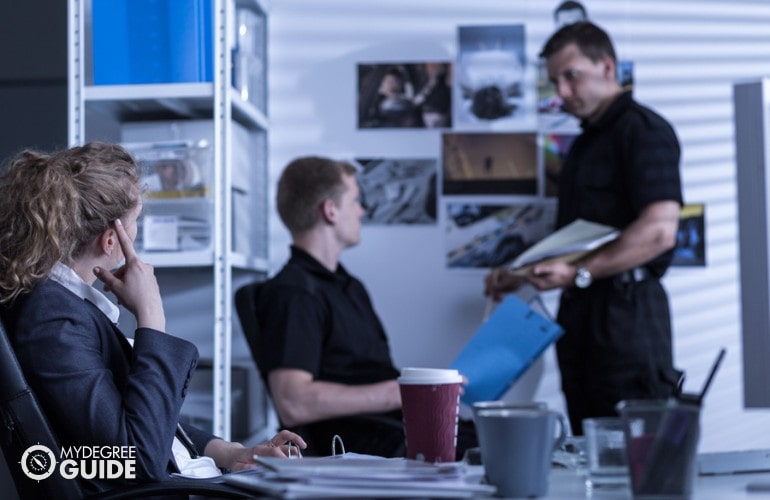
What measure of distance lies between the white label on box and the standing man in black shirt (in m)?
0.97

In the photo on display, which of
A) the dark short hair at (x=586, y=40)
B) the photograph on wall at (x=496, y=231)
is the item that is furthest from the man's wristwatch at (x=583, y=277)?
the dark short hair at (x=586, y=40)

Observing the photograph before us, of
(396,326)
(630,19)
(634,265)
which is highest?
(630,19)

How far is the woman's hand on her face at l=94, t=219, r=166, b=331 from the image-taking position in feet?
4.99

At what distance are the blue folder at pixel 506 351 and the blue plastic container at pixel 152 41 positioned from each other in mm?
1070

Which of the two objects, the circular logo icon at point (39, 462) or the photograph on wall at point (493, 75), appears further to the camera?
the photograph on wall at point (493, 75)

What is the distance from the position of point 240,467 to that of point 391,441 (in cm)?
86

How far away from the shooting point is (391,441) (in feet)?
7.97

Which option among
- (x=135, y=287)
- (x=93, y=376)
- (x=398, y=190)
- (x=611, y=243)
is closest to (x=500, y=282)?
(x=611, y=243)

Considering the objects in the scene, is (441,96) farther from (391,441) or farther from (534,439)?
(534,439)

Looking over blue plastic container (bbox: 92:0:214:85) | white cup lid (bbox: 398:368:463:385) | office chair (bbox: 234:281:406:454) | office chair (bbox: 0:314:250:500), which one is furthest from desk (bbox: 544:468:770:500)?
blue plastic container (bbox: 92:0:214:85)

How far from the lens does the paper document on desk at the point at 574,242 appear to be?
8.52 feet

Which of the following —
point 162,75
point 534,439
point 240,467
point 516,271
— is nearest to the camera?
point 534,439

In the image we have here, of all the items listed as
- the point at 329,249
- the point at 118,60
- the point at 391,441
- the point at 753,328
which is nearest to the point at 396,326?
the point at 329,249

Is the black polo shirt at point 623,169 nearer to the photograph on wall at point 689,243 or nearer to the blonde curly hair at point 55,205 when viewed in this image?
the photograph on wall at point 689,243
